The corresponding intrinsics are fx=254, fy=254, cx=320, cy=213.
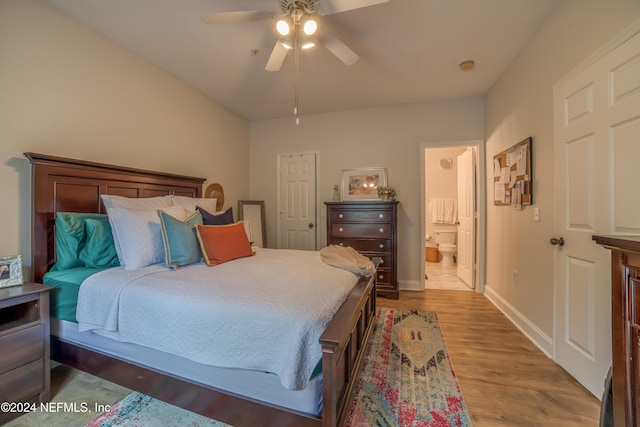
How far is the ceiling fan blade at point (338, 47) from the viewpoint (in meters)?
1.92

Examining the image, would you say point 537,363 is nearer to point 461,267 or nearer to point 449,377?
point 449,377

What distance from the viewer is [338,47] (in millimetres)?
2021

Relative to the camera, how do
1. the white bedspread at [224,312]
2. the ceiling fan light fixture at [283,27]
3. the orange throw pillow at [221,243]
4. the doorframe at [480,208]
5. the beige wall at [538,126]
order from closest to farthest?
1. the white bedspread at [224,312]
2. the beige wall at [538,126]
3. the ceiling fan light fixture at [283,27]
4. the orange throw pillow at [221,243]
5. the doorframe at [480,208]

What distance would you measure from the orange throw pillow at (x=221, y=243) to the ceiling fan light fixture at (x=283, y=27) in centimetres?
158

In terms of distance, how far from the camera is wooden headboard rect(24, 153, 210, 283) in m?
1.80

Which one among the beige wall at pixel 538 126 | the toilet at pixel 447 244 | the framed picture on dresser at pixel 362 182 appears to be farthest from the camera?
the toilet at pixel 447 244

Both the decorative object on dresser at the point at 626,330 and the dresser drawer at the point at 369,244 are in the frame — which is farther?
the dresser drawer at the point at 369,244

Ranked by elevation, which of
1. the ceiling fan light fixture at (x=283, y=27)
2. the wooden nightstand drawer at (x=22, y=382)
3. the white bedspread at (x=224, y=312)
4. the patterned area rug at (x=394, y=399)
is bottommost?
the patterned area rug at (x=394, y=399)

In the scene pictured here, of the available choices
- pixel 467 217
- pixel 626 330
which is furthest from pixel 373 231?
pixel 626 330

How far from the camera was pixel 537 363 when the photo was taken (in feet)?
6.41

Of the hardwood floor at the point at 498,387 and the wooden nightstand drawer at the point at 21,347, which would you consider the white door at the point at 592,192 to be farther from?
the wooden nightstand drawer at the point at 21,347

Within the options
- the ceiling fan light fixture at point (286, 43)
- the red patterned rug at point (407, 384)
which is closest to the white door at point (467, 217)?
the red patterned rug at point (407, 384)

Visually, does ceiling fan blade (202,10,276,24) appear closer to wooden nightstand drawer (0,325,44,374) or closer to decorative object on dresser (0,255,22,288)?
decorative object on dresser (0,255,22,288)

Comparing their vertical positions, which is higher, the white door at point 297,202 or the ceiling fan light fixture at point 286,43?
the ceiling fan light fixture at point 286,43
